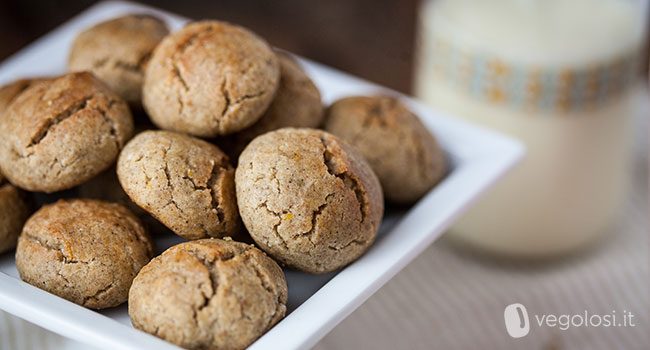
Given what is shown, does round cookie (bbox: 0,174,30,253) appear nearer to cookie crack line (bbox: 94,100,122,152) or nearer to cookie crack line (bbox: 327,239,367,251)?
cookie crack line (bbox: 94,100,122,152)

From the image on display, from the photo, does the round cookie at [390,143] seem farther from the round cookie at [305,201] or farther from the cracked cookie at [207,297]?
the cracked cookie at [207,297]

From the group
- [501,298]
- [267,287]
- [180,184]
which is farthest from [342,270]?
[501,298]

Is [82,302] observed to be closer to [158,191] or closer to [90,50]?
[158,191]

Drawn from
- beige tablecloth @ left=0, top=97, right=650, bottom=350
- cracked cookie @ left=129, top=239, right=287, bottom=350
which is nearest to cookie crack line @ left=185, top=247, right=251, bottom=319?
cracked cookie @ left=129, top=239, right=287, bottom=350

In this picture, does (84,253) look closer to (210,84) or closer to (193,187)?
(193,187)

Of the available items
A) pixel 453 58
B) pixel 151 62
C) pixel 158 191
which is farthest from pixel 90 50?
pixel 453 58

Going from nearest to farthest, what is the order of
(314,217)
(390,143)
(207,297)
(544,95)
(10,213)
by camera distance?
1. (207,297)
2. (314,217)
3. (10,213)
4. (390,143)
5. (544,95)
